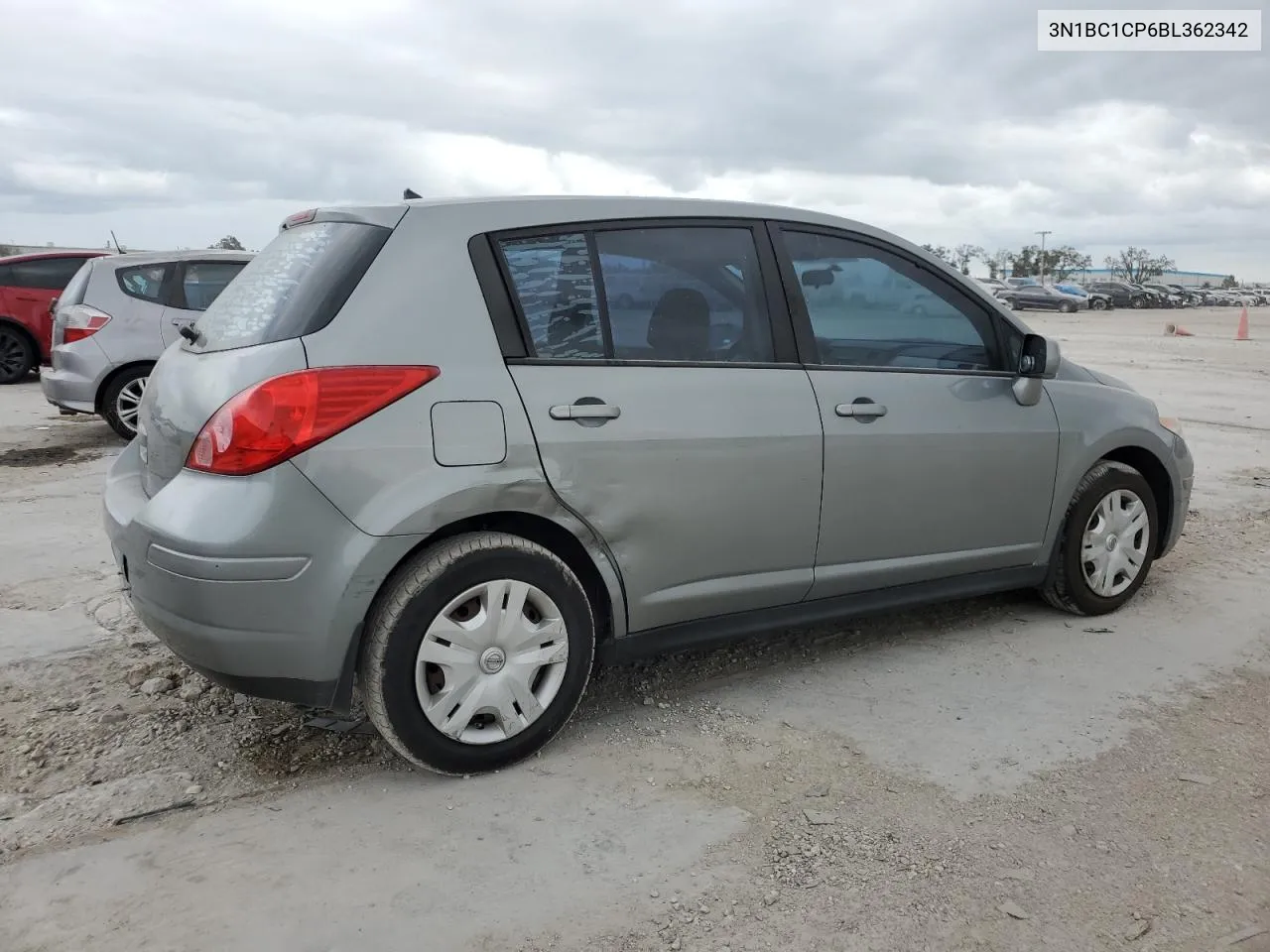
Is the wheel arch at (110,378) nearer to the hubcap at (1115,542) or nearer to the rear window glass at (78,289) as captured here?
the rear window glass at (78,289)

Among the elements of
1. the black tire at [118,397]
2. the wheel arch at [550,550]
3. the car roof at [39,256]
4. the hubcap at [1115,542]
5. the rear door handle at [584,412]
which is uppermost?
the car roof at [39,256]

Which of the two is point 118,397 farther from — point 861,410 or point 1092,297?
point 1092,297

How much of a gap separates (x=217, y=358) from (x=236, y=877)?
139cm

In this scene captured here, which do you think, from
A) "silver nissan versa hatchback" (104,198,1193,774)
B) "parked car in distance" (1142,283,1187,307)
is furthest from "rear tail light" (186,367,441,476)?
"parked car in distance" (1142,283,1187,307)

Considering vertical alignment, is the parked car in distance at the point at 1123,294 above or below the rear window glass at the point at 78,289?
below

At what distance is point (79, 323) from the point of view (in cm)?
848

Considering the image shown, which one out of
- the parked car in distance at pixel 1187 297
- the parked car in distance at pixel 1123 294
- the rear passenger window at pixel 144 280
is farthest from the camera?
the parked car in distance at pixel 1187 297

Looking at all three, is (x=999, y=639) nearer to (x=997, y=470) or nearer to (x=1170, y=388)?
(x=997, y=470)

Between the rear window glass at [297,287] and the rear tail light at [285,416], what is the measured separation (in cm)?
17

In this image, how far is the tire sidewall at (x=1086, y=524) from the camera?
4.23m

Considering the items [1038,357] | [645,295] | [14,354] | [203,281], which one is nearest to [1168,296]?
[14,354]

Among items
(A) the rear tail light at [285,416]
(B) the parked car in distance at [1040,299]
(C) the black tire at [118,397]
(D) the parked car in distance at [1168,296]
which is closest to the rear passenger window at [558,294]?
(A) the rear tail light at [285,416]

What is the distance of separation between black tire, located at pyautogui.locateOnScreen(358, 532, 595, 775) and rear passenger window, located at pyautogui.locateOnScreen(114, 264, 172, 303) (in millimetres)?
7034

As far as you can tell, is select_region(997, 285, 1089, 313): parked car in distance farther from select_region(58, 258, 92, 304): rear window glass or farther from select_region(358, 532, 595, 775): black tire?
select_region(358, 532, 595, 775): black tire
